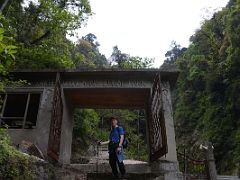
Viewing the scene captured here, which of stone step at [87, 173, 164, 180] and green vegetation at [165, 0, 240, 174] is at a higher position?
green vegetation at [165, 0, 240, 174]

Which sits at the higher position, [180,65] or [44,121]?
[180,65]

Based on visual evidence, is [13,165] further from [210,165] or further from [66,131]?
[210,165]

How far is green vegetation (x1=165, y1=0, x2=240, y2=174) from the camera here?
73.5 feet

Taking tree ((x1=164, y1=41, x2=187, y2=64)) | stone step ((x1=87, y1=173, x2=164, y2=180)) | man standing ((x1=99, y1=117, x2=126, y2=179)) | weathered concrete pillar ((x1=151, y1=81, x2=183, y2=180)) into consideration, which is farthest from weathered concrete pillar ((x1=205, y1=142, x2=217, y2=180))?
tree ((x1=164, y1=41, x2=187, y2=64))

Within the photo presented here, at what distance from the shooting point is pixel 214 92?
90.3 ft

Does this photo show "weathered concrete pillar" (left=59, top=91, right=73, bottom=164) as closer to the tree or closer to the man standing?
the man standing

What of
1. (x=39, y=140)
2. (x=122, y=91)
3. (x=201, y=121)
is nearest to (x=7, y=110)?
(x=39, y=140)

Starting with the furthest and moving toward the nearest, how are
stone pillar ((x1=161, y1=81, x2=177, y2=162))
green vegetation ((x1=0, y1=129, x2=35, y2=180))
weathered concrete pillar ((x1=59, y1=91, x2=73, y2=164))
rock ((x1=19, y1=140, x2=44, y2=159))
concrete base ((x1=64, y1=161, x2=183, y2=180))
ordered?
1. weathered concrete pillar ((x1=59, y1=91, x2=73, y2=164))
2. stone pillar ((x1=161, y1=81, x2=177, y2=162))
3. concrete base ((x1=64, y1=161, x2=183, y2=180))
4. rock ((x1=19, y1=140, x2=44, y2=159))
5. green vegetation ((x1=0, y1=129, x2=35, y2=180))

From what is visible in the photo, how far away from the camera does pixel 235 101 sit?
2294cm

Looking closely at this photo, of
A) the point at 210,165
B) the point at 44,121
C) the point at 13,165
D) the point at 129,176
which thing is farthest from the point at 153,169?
the point at 13,165

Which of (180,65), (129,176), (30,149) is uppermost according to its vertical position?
(180,65)

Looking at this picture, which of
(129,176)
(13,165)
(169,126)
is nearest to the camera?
(13,165)

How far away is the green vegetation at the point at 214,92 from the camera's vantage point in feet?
73.5

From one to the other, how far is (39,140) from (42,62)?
6.89 meters
